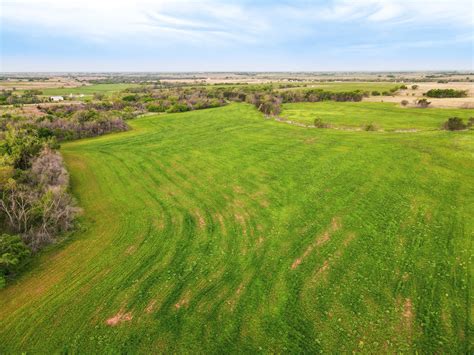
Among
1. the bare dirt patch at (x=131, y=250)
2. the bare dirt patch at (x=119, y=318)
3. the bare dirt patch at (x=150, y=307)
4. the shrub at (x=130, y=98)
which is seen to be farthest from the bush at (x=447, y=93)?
the bare dirt patch at (x=119, y=318)

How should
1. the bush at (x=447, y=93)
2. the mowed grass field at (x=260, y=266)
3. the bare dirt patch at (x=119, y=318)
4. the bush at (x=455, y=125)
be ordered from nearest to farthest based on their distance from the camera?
the mowed grass field at (x=260, y=266) < the bare dirt patch at (x=119, y=318) < the bush at (x=455, y=125) < the bush at (x=447, y=93)

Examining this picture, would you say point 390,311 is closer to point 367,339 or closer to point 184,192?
point 367,339

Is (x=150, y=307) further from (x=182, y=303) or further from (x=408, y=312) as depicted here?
(x=408, y=312)

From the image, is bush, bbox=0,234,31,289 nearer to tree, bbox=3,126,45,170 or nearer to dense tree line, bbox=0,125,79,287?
dense tree line, bbox=0,125,79,287

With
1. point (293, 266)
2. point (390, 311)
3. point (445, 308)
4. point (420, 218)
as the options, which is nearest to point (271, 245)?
point (293, 266)

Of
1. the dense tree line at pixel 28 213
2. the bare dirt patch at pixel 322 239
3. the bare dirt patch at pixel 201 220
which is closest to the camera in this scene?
the dense tree line at pixel 28 213

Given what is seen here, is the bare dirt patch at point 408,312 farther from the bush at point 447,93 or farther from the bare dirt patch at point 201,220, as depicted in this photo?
the bush at point 447,93
